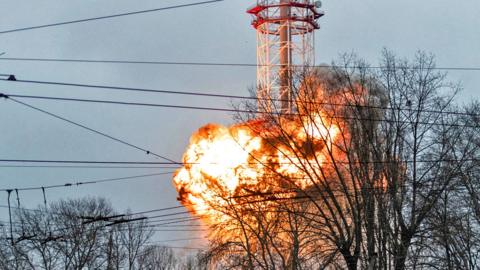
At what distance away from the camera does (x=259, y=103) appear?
133ft

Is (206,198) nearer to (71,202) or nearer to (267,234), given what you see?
(267,234)

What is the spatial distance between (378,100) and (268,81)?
36.5 ft

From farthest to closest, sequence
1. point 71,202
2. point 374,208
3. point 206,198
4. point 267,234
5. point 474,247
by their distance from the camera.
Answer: point 71,202 → point 206,198 → point 474,247 → point 267,234 → point 374,208

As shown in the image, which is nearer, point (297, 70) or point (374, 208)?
point (374, 208)

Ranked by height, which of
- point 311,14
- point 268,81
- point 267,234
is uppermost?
point 311,14

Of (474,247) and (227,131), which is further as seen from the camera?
(227,131)

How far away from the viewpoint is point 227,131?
51.5 metres

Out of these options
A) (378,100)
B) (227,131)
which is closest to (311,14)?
(227,131)

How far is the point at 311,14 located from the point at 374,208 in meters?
17.4

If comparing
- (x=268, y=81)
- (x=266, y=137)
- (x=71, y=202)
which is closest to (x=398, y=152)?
(x=266, y=137)

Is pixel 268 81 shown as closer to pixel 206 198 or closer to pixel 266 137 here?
pixel 206 198

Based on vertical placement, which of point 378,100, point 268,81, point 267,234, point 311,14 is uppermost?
point 311,14

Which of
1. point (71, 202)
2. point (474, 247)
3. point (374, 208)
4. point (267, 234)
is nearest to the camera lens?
point (374, 208)

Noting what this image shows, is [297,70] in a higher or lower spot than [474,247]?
higher
